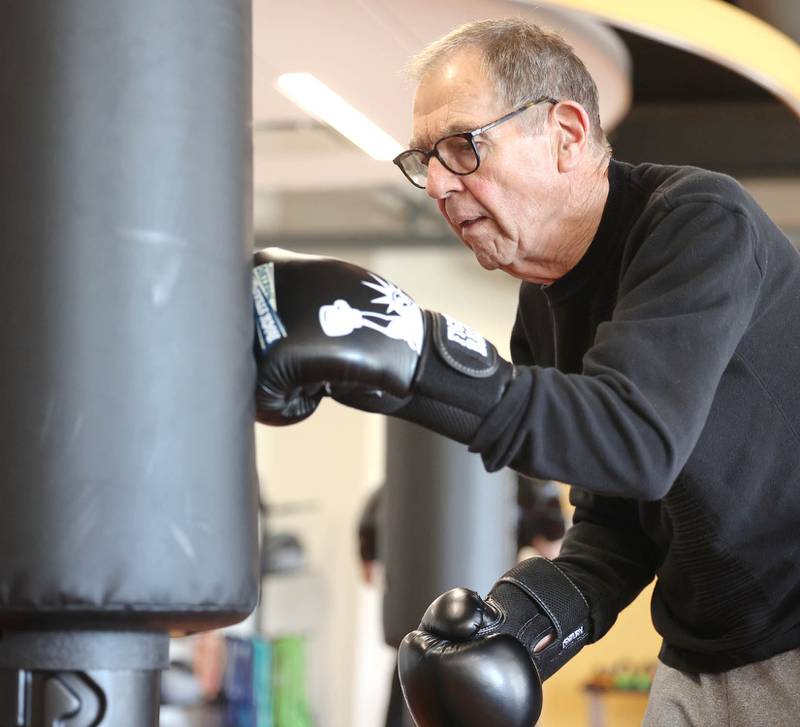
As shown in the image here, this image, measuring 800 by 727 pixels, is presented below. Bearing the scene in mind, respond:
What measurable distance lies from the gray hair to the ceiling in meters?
1.62

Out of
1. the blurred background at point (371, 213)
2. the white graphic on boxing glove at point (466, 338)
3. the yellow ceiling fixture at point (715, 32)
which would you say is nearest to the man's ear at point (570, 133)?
the white graphic on boxing glove at point (466, 338)

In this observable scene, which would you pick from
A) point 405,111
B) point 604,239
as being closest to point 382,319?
point 604,239

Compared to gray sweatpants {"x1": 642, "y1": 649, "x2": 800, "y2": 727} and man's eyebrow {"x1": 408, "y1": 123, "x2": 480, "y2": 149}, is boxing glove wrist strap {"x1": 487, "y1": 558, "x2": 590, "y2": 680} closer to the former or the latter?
gray sweatpants {"x1": 642, "y1": 649, "x2": 800, "y2": 727}

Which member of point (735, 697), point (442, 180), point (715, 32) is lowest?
point (735, 697)

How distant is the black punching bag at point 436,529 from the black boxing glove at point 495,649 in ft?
6.20

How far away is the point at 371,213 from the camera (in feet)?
27.6

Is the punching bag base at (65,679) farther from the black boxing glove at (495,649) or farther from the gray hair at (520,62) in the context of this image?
the gray hair at (520,62)

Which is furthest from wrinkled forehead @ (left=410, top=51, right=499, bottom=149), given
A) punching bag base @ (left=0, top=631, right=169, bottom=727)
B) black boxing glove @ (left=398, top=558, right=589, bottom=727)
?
punching bag base @ (left=0, top=631, right=169, bottom=727)

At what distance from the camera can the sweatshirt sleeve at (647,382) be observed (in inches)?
49.0

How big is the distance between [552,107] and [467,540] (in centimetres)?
227

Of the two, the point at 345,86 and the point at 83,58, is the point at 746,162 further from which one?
the point at 83,58

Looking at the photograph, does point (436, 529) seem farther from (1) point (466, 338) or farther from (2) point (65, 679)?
(2) point (65, 679)

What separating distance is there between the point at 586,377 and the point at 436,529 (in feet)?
8.13

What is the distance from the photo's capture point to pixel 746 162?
6395mm
